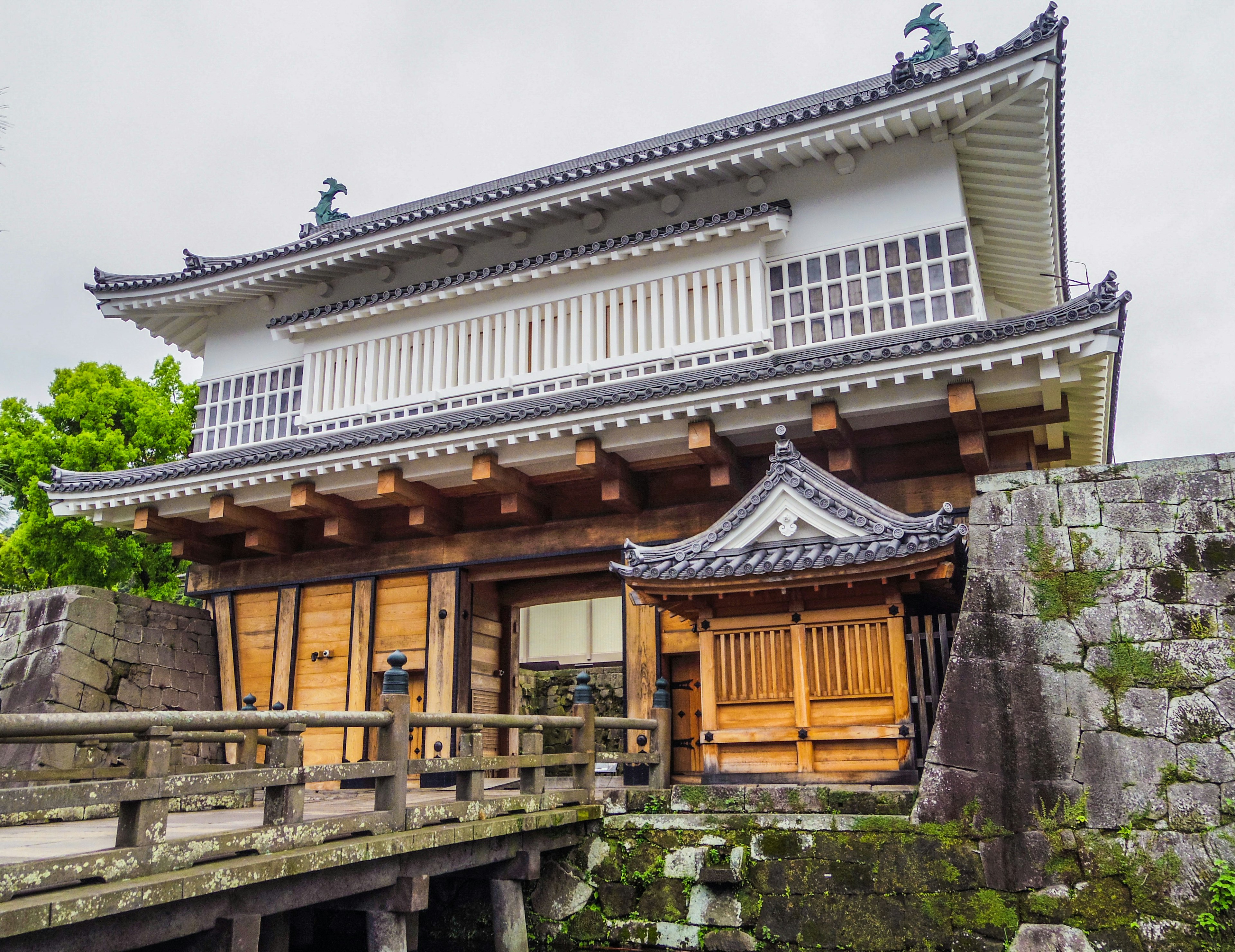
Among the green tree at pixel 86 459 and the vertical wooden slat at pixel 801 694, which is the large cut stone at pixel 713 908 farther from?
the green tree at pixel 86 459


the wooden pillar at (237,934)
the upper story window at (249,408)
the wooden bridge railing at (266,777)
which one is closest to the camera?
the wooden bridge railing at (266,777)

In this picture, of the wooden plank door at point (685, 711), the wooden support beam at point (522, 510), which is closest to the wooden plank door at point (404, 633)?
the wooden support beam at point (522, 510)

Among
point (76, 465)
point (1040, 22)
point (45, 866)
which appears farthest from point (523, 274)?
point (76, 465)

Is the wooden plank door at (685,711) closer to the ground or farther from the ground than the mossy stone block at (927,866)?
farther from the ground

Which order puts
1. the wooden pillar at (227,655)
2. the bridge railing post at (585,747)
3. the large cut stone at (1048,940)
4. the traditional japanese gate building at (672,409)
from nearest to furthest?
the large cut stone at (1048,940)
the traditional japanese gate building at (672,409)
the bridge railing post at (585,747)
the wooden pillar at (227,655)

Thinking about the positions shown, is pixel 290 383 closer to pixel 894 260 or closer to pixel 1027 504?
pixel 894 260

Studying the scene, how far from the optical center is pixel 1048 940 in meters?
6.34

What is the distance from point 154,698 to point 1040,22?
13295 millimetres

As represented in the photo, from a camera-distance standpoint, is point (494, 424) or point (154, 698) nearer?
point (494, 424)

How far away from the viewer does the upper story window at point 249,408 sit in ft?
45.4

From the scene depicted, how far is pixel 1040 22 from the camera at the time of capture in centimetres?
950

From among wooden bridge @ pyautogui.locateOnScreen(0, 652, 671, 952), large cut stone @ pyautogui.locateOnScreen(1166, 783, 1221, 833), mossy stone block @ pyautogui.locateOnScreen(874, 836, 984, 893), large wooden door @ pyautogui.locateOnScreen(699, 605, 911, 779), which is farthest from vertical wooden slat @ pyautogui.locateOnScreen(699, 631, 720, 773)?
large cut stone @ pyautogui.locateOnScreen(1166, 783, 1221, 833)

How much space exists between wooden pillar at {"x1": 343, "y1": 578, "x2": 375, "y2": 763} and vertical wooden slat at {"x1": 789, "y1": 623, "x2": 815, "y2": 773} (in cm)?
606

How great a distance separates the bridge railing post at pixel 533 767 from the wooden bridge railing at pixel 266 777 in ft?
0.04
